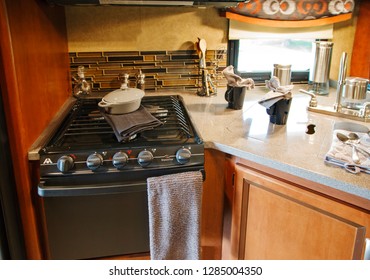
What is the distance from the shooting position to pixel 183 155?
3.89 ft

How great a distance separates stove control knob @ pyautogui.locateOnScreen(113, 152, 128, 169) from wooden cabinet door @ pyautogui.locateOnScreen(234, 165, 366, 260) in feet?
1.31

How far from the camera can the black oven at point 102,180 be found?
3.81ft

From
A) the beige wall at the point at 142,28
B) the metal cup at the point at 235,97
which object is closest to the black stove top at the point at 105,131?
the metal cup at the point at 235,97

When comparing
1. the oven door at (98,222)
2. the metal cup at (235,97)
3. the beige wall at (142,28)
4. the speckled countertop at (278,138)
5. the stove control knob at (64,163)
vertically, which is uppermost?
the beige wall at (142,28)

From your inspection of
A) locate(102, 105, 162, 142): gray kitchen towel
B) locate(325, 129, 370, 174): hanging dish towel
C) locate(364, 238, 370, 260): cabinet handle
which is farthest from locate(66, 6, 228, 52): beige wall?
locate(364, 238, 370, 260): cabinet handle

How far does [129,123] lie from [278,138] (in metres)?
0.54

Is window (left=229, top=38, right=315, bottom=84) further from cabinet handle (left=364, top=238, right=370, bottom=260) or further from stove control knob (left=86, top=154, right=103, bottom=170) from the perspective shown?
cabinet handle (left=364, top=238, right=370, bottom=260)

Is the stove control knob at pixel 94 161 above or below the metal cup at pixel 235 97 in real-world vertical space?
below

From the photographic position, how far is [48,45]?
1446mm

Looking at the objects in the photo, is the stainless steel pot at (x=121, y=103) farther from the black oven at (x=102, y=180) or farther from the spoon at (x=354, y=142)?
the spoon at (x=354, y=142)

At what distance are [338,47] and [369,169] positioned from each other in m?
1.21

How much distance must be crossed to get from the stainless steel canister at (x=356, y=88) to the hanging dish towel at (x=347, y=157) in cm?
44

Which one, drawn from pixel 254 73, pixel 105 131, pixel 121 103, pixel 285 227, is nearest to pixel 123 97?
pixel 121 103

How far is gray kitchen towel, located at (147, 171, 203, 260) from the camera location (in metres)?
1.17
